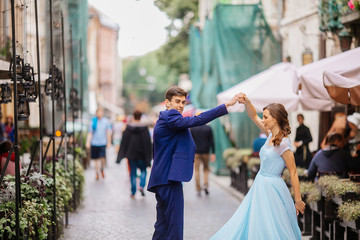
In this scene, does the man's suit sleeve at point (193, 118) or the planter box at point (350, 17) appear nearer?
the man's suit sleeve at point (193, 118)

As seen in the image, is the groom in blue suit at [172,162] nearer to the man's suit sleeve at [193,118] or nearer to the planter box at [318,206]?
the man's suit sleeve at [193,118]

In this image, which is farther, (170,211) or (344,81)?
(344,81)

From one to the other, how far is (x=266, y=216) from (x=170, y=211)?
94cm

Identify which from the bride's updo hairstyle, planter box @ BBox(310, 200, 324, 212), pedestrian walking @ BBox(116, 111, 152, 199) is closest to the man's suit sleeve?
the bride's updo hairstyle

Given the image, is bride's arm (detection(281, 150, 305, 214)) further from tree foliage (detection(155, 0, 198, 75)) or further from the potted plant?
tree foliage (detection(155, 0, 198, 75))

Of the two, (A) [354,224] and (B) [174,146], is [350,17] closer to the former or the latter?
(A) [354,224]

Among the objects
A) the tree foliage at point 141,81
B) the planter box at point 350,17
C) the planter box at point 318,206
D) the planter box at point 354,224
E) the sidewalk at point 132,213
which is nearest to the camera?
the planter box at point 354,224

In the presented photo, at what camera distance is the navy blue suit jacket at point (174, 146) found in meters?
6.60

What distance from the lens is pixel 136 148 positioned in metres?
14.6

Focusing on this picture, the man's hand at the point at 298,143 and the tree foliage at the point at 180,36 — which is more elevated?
the tree foliage at the point at 180,36

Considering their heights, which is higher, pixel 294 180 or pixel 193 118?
pixel 193 118

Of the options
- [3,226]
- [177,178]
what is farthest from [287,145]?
[3,226]

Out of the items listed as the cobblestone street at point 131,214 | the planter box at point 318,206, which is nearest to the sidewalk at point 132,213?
the cobblestone street at point 131,214

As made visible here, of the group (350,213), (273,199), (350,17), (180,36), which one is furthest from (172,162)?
(180,36)
